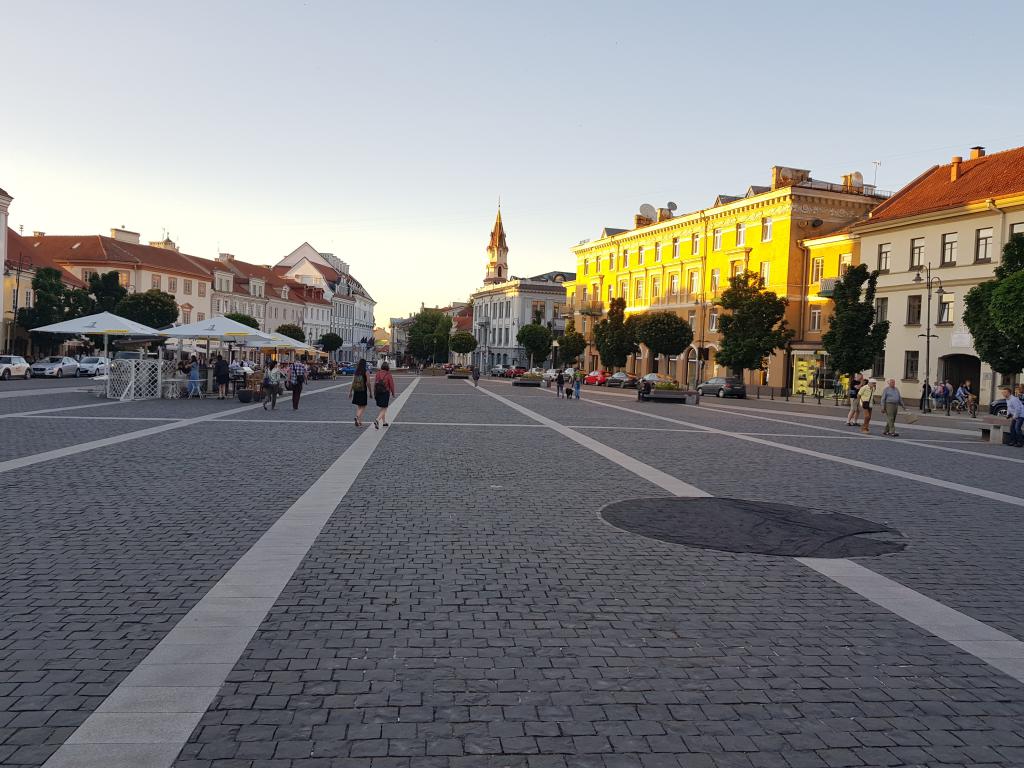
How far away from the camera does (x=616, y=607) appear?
544 centimetres

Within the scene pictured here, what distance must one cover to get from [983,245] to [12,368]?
48978mm

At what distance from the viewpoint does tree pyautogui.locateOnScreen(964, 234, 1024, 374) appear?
25.9 m

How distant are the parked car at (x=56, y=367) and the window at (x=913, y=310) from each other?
46540 millimetres

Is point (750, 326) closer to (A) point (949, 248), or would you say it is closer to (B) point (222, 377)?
(A) point (949, 248)

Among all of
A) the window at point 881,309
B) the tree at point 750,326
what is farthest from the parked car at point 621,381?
the window at point 881,309

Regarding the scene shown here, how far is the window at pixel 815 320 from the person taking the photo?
5088 centimetres

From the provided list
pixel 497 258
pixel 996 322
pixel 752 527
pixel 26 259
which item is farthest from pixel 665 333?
pixel 497 258

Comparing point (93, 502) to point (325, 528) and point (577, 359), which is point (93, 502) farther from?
point (577, 359)

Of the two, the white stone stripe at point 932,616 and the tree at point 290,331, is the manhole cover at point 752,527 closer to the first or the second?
the white stone stripe at point 932,616

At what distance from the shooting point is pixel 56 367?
4534 cm

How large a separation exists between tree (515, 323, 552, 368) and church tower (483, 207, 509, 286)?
4148 centimetres

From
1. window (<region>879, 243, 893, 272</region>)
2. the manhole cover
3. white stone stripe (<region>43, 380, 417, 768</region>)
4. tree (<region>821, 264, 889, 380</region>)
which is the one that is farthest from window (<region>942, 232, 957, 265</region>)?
white stone stripe (<region>43, 380, 417, 768</region>)

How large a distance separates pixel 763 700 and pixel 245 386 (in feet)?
89.0

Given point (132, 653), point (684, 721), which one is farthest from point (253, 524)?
point (684, 721)
